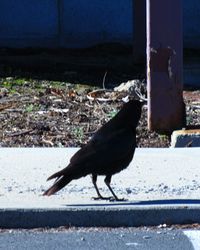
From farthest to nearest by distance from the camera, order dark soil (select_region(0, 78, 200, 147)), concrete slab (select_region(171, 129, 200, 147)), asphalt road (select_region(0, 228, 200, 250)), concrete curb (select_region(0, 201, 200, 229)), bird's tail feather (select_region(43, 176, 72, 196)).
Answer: dark soil (select_region(0, 78, 200, 147)), concrete slab (select_region(171, 129, 200, 147)), bird's tail feather (select_region(43, 176, 72, 196)), concrete curb (select_region(0, 201, 200, 229)), asphalt road (select_region(0, 228, 200, 250))

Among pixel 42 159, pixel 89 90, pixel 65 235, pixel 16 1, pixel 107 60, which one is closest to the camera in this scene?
pixel 65 235

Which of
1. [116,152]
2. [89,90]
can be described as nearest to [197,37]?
[89,90]

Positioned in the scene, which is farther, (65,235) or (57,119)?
(57,119)

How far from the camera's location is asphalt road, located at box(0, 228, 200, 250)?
8.00 meters

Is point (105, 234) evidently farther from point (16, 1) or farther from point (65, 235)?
point (16, 1)

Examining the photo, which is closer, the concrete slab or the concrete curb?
the concrete curb

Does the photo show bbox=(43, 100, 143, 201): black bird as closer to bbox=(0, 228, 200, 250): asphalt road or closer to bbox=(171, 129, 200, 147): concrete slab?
bbox=(0, 228, 200, 250): asphalt road

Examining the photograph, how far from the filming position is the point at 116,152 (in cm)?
884

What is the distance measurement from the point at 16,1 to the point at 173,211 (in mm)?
11493

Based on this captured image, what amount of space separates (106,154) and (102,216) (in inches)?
20.3

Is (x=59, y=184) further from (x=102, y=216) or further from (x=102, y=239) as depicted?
(x=102, y=239)

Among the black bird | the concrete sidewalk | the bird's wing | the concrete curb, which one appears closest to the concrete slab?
the concrete sidewalk

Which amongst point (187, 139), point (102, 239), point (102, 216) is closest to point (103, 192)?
point (102, 216)

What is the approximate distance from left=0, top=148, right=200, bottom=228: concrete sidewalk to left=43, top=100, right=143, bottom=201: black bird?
0.23 metres
